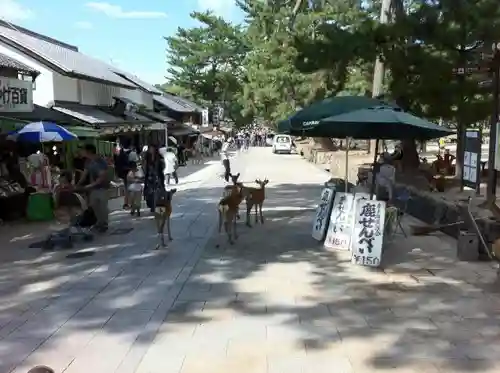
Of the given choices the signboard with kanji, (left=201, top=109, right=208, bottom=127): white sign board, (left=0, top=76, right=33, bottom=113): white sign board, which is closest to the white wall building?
(left=0, top=76, right=33, bottom=113): white sign board

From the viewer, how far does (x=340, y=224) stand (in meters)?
8.41

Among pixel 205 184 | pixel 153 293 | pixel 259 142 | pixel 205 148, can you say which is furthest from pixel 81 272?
pixel 259 142

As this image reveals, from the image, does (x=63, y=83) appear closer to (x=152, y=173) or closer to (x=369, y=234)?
(x=152, y=173)

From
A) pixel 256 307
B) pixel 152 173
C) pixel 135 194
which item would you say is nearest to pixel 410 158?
pixel 152 173

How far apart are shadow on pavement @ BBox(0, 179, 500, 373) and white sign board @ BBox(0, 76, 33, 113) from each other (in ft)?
17.2

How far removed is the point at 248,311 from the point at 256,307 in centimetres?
15

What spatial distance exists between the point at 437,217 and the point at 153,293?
582cm

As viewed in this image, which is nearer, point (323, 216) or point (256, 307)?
point (256, 307)

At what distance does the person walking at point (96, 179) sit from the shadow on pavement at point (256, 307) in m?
1.01

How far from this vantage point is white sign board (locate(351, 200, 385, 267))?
24.1 ft

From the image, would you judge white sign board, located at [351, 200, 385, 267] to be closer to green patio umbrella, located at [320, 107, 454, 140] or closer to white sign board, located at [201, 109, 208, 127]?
green patio umbrella, located at [320, 107, 454, 140]

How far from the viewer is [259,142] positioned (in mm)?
67750

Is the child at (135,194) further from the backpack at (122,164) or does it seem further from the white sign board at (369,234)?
the white sign board at (369,234)

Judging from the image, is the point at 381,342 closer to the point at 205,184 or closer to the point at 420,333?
the point at 420,333
